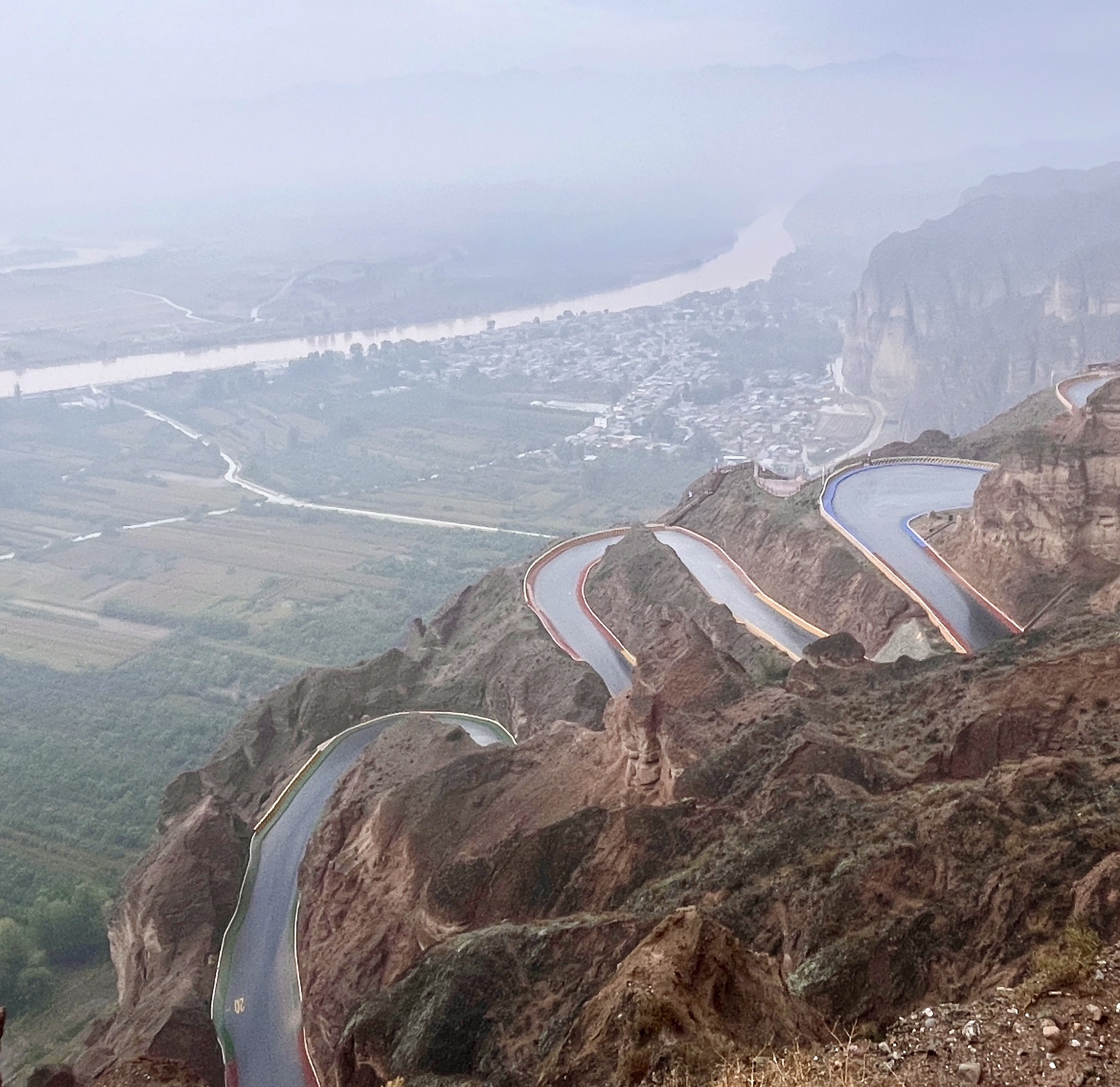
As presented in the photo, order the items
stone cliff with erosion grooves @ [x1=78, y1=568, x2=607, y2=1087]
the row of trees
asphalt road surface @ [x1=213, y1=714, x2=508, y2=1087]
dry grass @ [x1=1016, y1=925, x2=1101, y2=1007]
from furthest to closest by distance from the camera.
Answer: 1. the row of trees
2. stone cliff with erosion grooves @ [x1=78, y1=568, x2=607, y2=1087]
3. asphalt road surface @ [x1=213, y1=714, x2=508, y2=1087]
4. dry grass @ [x1=1016, y1=925, x2=1101, y2=1007]

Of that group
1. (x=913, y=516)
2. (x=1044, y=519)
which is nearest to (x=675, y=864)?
(x=1044, y=519)

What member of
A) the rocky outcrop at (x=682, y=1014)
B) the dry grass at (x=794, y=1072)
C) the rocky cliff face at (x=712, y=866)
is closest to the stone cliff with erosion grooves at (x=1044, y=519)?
the rocky cliff face at (x=712, y=866)

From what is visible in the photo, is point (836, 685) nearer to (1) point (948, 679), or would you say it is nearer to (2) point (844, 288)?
(1) point (948, 679)

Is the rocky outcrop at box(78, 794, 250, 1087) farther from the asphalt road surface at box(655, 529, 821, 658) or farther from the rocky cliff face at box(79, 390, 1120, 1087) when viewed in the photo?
the asphalt road surface at box(655, 529, 821, 658)

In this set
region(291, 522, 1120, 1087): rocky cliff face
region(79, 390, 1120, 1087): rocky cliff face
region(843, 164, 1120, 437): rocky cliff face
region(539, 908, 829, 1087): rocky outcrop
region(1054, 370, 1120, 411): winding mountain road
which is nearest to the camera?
region(539, 908, 829, 1087): rocky outcrop

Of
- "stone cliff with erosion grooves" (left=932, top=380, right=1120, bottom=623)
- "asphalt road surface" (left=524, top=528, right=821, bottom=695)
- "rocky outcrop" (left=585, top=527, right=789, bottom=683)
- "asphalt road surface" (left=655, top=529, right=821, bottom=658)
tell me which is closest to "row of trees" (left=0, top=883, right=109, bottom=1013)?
"asphalt road surface" (left=524, top=528, right=821, bottom=695)

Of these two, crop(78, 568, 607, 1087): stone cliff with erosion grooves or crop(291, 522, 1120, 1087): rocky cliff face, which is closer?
crop(291, 522, 1120, 1087): rocky cliff face

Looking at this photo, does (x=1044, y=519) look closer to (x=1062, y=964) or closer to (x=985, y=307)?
(x=1062, y=964)
